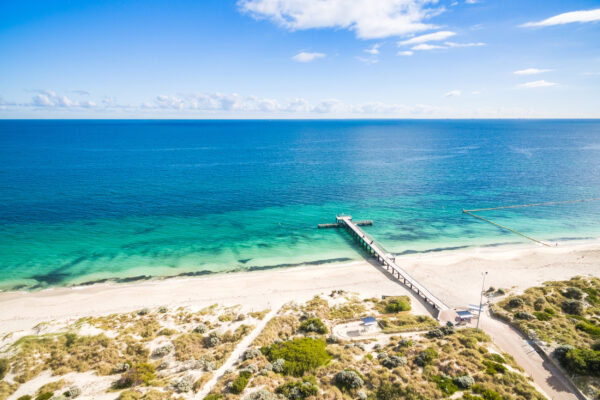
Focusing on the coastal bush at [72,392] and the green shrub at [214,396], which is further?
the coastal bush at [72,392]

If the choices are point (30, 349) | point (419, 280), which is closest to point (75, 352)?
point (30, 349)

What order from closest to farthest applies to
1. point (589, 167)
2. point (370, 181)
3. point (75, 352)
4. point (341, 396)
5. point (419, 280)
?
point (341, 396) < point (75, 352) < point (419, 280) < point (370, 181) < point (589, 167)

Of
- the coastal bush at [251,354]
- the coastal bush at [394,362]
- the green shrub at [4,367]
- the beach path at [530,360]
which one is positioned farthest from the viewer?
the coastal bush at [251,354]

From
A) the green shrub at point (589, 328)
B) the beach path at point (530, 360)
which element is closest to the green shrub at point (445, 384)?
the beach path at point (530, 360)

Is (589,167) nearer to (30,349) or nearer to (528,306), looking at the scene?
(528,306)

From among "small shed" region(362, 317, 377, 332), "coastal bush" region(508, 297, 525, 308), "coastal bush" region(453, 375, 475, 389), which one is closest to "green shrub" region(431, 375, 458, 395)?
"coastal bush" region(453, 375, 475, 389)

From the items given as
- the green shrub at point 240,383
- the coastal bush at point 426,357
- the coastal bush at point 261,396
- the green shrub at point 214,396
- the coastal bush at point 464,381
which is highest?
the coastal bush at point 464,381

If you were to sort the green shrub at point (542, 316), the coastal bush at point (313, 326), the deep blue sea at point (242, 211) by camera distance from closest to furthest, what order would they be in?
the coastal bush at point (313, 326) → the green shrub at point (542, 316) → the deep blue sea at point (242, 211)

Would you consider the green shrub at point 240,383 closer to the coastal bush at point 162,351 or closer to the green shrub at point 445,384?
the coastal bush at point 162,351
